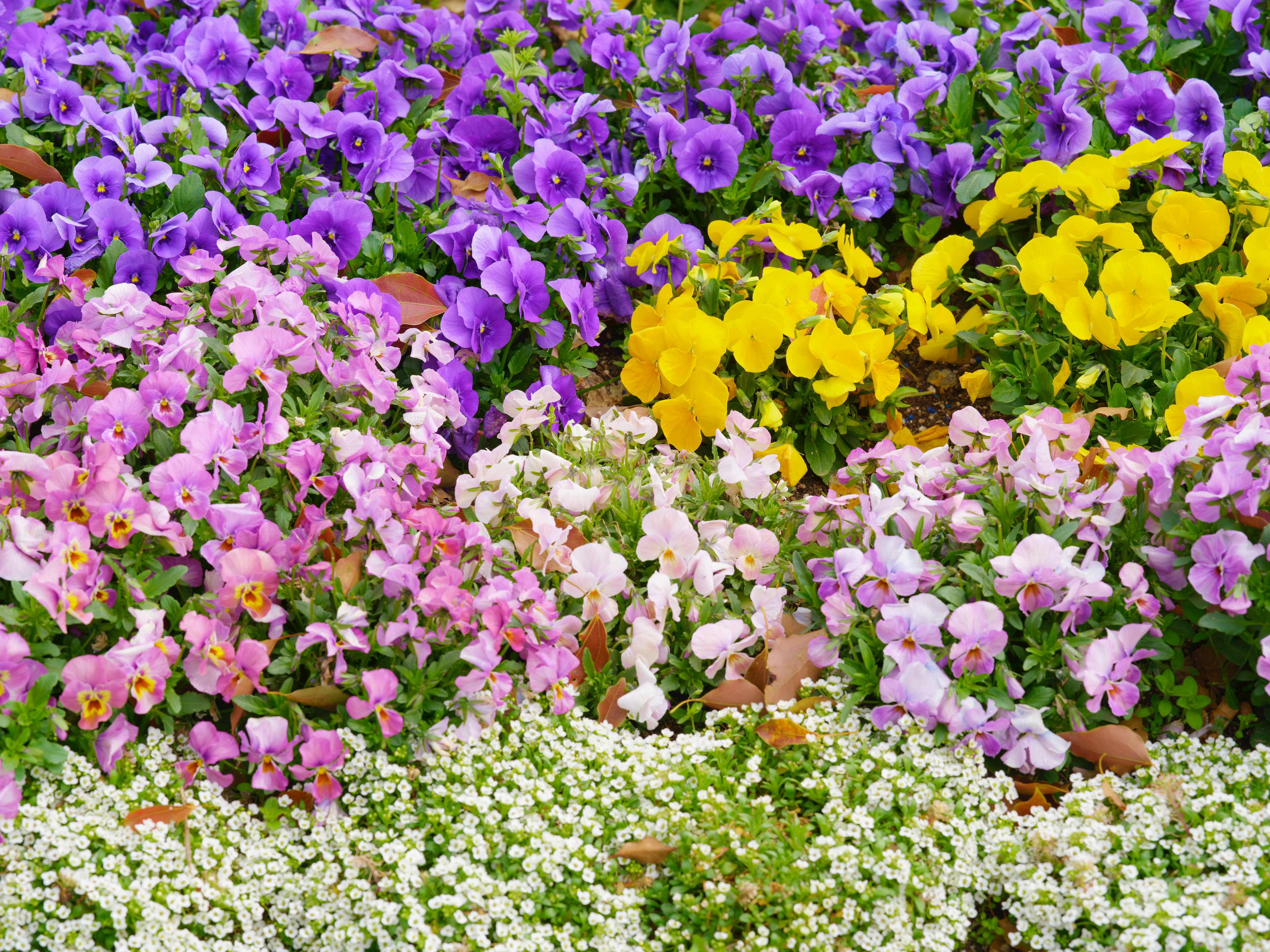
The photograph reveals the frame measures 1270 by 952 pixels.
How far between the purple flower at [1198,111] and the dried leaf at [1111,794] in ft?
6.29

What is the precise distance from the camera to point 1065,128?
3357 millimetres

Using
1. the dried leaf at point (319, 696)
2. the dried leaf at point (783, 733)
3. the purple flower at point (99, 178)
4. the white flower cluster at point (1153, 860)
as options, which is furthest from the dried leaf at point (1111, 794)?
the purple flower at point (99, 178)

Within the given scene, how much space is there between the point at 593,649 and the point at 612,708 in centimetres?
12

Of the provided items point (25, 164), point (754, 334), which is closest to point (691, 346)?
point (754, 334)

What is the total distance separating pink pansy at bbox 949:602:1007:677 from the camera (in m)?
2.23

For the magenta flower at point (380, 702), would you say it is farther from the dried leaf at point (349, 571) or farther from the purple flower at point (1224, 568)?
the purple flower at point (1224, 568)

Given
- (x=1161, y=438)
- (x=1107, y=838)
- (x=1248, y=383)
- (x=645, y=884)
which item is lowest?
(x=645, y=884)

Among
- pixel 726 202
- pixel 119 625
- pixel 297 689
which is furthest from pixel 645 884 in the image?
pixel 726 202

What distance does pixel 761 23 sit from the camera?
366 cm

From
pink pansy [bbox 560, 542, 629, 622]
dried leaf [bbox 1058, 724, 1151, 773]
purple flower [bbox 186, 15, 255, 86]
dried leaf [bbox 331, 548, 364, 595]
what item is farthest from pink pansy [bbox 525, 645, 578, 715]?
purple flower [bbox 186, 15, 255, 86]

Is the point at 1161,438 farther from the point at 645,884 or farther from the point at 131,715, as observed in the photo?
the point at 131,715

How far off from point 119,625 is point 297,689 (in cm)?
33

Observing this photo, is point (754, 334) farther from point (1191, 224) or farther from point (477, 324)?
point (1191, 224)

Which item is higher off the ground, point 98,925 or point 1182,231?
point 1182,231
